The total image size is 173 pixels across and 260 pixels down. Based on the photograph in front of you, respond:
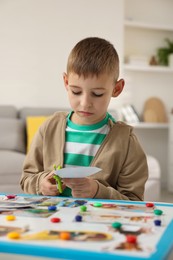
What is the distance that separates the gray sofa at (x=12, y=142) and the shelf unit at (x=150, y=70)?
4.48 feet

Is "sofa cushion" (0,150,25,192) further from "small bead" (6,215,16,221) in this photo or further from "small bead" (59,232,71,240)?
"small bead" (59,232,71,240)

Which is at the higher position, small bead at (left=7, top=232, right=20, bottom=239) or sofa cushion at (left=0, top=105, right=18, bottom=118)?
small bead at (left=7, top=232, right=20, bottom=239)

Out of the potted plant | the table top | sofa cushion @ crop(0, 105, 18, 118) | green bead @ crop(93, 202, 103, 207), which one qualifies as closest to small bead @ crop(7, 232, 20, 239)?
the table top

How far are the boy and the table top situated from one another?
147 mm

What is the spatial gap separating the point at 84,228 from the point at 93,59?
0.60 m

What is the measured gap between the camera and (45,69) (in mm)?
4812

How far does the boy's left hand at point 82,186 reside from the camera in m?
1.20

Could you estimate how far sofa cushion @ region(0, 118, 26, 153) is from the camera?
160 inches

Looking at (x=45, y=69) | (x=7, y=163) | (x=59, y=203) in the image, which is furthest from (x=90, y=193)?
(x=45, y=69)

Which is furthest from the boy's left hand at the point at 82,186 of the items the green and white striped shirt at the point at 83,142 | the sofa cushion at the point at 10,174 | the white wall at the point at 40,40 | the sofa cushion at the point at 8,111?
the white wall at the point at 40,40

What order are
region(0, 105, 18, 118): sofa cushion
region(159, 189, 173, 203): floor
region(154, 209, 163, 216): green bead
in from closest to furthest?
1. region(154, 209, 163, 216): green bead
2. region(0, 105, 18, 118): sofa cushion
3. region(159, 189, 173, 203): floor

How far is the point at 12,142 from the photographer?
4.07 metres

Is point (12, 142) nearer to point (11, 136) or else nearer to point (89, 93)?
point (11, 136)

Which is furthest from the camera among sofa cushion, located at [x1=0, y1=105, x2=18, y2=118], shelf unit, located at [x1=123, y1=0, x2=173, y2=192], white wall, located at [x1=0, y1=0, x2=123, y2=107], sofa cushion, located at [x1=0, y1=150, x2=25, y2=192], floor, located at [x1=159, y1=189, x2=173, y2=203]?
shelf unit, located at [x1=123, y1=0, x2=173, y2=192]
